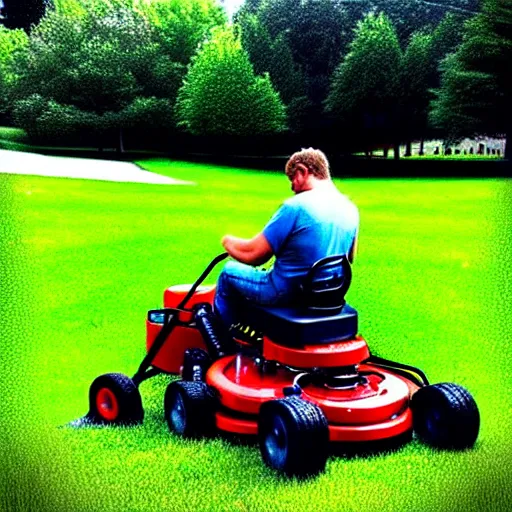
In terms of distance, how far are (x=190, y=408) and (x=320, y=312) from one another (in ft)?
1.57

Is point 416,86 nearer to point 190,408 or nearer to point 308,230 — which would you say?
point 308,230

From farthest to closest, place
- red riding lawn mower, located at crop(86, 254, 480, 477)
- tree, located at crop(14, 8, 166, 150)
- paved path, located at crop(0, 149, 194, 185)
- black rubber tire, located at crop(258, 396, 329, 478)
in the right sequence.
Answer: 1. paved path, located at crop(0, 149, 194, 185)
2. tree, located at crop(14, 8, 166, 150)
3. red riding lawn mower, located at crop(86, 254, 480, 477)
4. black rubber tire, located at crop(258, 396, 329, 478)

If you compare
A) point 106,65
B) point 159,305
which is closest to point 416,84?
point 106,65

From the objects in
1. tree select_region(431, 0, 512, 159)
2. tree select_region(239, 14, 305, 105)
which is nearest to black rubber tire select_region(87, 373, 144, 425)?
tree select_region(239, 14, 305, 105)

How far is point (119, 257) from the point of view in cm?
331

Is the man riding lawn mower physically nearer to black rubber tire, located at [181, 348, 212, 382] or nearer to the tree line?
black rubber tire, located at [181, 348, 212, 382]

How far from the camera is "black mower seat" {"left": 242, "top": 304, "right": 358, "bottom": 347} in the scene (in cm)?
312

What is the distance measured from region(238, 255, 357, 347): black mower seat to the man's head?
9.2 inches

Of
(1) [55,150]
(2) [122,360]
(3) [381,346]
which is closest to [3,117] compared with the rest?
(1) [55,150]

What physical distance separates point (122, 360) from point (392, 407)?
85 centimetres

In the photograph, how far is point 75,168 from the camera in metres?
3.35

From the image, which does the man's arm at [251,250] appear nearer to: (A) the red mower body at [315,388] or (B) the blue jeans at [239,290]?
(B) the blue jeans at [239,290]

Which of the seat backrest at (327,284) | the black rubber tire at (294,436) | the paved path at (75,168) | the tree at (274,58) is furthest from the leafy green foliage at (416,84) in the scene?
the black rubber tire at (294,436)

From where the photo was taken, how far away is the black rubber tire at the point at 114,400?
316 cm
